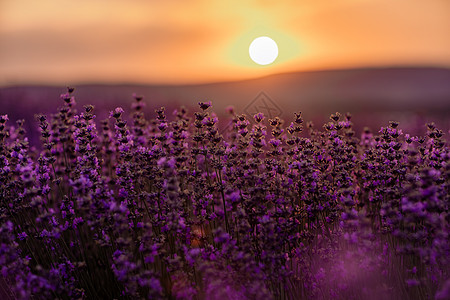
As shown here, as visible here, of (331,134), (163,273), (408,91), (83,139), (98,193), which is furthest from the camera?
(408,91)

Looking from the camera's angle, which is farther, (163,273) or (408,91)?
(408,91)

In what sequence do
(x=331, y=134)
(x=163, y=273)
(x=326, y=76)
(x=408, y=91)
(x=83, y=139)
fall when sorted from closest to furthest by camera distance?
(x=163, y=273) < (x=83, y=139) < (x=331, y=134) < (x=408, y=91) < (x=326, y=76)

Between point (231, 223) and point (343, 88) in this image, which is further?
point (343, 88)

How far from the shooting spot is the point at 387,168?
414 centimetres

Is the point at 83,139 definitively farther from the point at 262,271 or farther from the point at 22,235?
the point at 262,271

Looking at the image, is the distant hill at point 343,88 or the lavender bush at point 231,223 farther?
the distant hill at point 343,88

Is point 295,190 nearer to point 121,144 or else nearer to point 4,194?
point 121,144

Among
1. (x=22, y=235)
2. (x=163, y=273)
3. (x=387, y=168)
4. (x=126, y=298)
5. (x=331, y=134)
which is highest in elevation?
(x=331, y=134)

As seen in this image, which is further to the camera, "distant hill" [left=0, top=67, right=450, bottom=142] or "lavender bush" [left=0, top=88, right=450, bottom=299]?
"distant hill" [left=0, top=67, right=450, bottom=142]

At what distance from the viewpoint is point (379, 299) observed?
334 centimetres

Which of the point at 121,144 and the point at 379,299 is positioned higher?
the point at 121,144

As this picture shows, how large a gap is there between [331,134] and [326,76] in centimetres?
8606

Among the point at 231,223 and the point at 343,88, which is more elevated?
A: the point at 343,88

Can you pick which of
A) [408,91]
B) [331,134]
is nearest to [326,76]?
[408,91]
